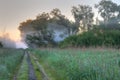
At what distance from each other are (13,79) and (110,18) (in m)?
79.4

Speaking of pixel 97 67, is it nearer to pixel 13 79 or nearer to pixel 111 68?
pixel 111 68

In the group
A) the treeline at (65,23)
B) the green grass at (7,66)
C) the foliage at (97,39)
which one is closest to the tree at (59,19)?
the treeline at (65,23)

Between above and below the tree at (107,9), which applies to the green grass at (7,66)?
below

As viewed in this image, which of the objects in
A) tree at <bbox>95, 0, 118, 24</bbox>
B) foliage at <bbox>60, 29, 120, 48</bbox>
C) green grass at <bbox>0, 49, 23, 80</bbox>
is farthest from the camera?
tree at <bbox>95, 0, 118, 24</bbox>

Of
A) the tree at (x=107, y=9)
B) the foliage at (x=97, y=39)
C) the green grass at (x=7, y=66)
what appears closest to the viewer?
the green grass at (x=7, y=66)

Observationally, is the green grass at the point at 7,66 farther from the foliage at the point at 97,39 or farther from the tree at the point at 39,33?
the tree at the point at 39,33

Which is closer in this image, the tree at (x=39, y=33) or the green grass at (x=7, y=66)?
the green grass at (x=7, y=66)

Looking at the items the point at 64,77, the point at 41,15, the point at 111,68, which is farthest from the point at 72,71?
the point at 41,15

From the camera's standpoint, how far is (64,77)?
703 inches

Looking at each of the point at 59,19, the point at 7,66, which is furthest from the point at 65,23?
the point at 7,66

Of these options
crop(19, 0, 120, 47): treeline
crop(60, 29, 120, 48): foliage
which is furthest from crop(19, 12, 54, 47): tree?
crop(60, 29, 120, 48): foliage

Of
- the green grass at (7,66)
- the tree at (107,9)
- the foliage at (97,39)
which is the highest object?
the tree at (107,9)

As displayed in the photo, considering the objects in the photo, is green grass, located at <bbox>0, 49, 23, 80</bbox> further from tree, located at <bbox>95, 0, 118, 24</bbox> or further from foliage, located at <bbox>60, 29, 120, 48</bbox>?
tree, located at <bbox>95, 0, 118, 24</bbox>

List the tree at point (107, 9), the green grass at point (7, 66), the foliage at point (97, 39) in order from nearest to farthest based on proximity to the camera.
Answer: the green grass at point (7, 66)
the foliage at point (97, 39)
the tree at point (107, 9)
